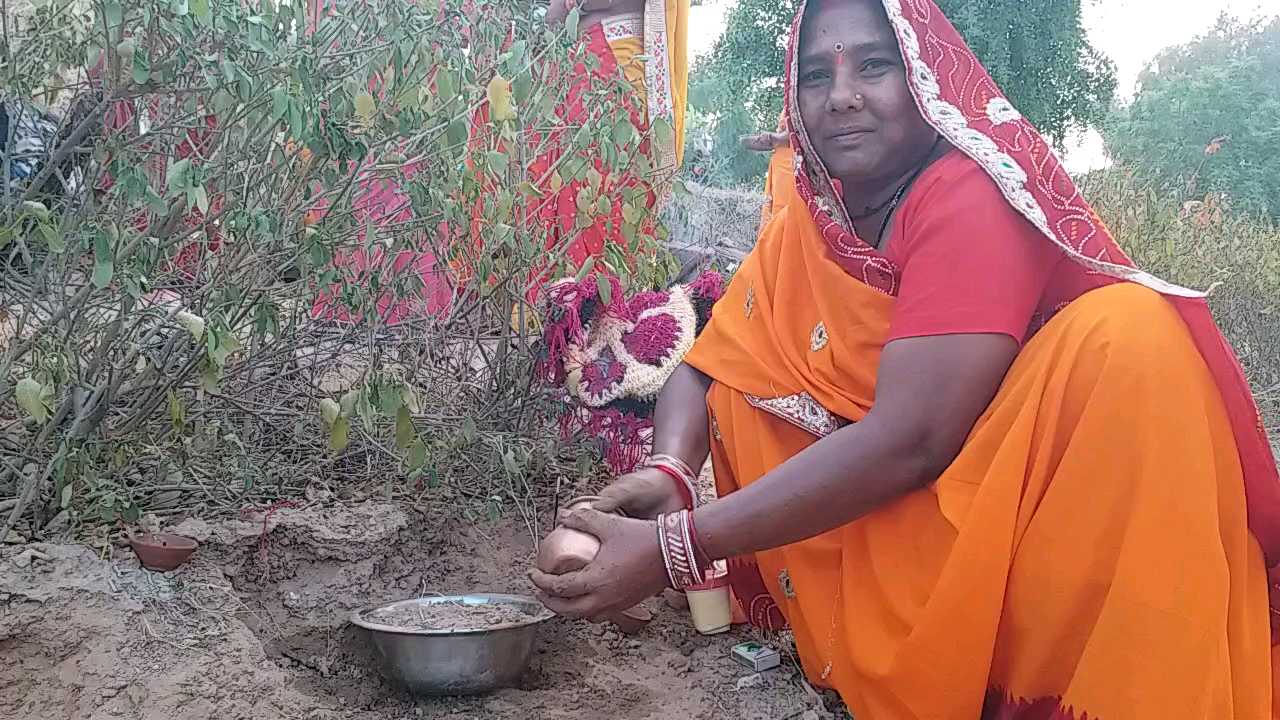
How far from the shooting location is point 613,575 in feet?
6.03

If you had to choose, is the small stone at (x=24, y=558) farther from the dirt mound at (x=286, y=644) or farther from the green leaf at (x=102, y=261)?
the green leaf at (x=102, y=261)

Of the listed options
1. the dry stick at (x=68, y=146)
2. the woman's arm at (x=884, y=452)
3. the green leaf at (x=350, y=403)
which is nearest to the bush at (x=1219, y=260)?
the woman's arm at (x=884, y=452)

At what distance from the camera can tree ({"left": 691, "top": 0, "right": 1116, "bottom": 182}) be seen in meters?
11.9

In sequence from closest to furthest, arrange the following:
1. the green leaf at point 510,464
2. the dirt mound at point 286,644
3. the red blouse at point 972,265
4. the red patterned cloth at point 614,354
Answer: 1. the red blouse at point 972,265
2. the dirt mound at point 286,644
3. the green leaf at point 510,464
4. the red patterned cloth at point 614,354

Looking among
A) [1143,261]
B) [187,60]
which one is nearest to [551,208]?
[187,60]

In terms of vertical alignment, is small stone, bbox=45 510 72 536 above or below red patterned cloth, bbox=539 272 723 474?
below

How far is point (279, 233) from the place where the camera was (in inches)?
92.6

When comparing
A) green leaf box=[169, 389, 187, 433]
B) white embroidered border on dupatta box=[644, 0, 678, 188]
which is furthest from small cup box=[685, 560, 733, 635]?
white embroidered border on dupatta box=[644, 0, 678, 188]

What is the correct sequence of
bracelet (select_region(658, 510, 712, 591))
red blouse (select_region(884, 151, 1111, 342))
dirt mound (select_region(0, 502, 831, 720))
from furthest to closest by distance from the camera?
dirt mound (select_region(0, 502, 831, 720)), bracelet (select_region(658, 510, 712, 591)), red blouse (select_region(884, 151, 1111, 342))

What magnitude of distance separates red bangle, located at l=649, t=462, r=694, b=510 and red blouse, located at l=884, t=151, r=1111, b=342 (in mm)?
599

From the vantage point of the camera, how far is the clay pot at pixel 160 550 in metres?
2.34

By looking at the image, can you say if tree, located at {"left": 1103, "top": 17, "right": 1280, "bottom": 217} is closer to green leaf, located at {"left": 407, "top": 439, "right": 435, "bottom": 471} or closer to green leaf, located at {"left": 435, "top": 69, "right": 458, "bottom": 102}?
green leaf, located at {"left": 435, "top": 69, "right": 458, "bottom": 102}

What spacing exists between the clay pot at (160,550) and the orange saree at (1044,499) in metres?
1.36

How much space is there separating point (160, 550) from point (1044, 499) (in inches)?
72.0
